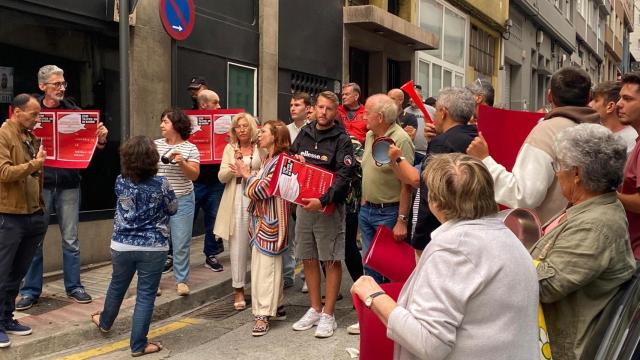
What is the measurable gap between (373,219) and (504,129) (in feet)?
5.50

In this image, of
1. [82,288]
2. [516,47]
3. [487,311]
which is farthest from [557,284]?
[516,47]

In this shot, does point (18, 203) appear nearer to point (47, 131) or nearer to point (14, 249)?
point (14, 249)

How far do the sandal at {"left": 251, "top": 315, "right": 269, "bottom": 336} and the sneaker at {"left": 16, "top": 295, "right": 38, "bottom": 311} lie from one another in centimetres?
199

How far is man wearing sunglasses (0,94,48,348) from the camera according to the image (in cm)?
472

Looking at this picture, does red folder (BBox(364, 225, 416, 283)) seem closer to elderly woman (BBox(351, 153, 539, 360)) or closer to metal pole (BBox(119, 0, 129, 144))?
elderly woman (BBox(351, 153, 539, 360))

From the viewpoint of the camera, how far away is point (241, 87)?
10094 mm

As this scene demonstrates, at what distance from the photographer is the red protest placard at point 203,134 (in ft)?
23.6

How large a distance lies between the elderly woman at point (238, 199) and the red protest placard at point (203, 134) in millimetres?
1189

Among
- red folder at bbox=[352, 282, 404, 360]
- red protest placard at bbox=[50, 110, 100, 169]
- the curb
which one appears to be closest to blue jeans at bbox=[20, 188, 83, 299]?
red protest placard at bbox=[50, 110, 100, 169]

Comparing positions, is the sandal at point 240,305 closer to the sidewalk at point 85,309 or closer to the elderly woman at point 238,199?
the elderly woman at point 238,199

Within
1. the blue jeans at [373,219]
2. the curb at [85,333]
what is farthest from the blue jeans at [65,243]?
the blue jeans at [373,219]

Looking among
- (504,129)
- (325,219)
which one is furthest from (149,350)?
(504,129)

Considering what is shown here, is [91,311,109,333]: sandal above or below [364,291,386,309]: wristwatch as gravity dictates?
below

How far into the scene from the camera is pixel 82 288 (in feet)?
19.4
